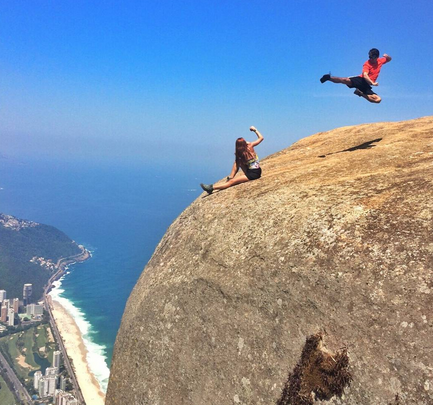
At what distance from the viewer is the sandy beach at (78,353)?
66.2 m

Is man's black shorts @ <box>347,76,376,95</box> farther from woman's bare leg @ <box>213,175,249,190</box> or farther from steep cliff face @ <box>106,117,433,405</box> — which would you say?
woman's bare leg @ <box>213,175,249,190</box>

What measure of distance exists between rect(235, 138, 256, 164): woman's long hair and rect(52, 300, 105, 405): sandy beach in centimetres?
6435

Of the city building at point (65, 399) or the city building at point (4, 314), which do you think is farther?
the city building at point (4, 314)

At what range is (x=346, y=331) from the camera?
282 inches

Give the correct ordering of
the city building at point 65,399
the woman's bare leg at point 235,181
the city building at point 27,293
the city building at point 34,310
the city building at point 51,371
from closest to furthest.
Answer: the woman's bare leg at point 235,181
the city building at point 65,399
the city building at point 51,371
the city building at point 34,310
the city building at point 27,293

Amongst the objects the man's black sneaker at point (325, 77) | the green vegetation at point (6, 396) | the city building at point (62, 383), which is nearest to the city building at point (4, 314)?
the green vegetation at point (6, 396)

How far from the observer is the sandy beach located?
66.2m

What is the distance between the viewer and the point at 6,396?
71.0 m

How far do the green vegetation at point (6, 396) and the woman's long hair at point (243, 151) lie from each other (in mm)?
77948

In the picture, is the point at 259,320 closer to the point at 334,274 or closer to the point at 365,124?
the point at 334,274

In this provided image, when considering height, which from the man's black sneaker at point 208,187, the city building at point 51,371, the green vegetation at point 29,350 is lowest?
the green vegetation at point 29,350

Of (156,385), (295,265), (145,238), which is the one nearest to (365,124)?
(295,265)

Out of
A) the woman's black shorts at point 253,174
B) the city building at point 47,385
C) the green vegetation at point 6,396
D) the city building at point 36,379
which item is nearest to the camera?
the woman's black shorts at point 253,174

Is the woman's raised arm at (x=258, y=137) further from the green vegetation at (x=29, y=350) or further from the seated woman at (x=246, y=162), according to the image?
the green vegetation at (x=29, y=350)
